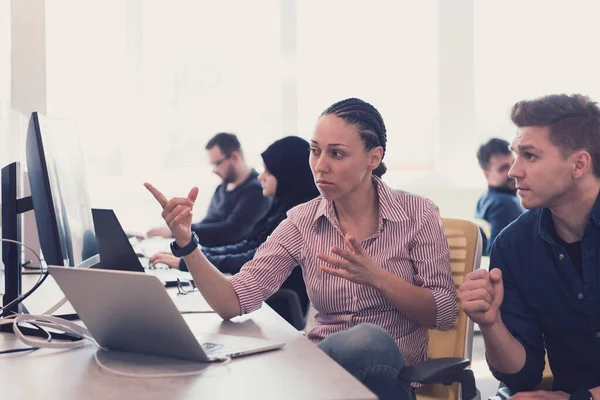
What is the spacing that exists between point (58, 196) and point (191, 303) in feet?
1.75

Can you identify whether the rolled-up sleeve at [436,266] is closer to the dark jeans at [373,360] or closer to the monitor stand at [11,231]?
the dark jeans at [373,360]

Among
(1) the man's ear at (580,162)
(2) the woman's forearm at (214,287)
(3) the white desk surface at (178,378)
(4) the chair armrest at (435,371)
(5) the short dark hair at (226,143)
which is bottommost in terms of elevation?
(4) the chair armrest at (435,371)

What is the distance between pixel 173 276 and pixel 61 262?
981 mm

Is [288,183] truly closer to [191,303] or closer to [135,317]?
[191,303]

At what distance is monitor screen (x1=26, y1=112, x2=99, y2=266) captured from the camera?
1.36 meters

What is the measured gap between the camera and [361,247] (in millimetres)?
1726

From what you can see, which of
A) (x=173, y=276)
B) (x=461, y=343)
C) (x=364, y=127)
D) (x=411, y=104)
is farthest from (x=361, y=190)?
(x=411, y=104)

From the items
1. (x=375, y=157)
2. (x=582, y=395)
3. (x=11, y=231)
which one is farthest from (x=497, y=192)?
(x=11, y=231)

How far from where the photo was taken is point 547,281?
67.9 inches

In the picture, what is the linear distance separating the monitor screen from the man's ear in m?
1.12

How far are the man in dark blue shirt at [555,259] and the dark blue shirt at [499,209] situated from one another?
2.38 m

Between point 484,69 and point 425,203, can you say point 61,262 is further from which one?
point 484,69

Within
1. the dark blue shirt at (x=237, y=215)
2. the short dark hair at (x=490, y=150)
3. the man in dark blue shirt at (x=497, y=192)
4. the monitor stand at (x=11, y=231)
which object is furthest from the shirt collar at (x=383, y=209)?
the short dark hair at (x=490, y=150)

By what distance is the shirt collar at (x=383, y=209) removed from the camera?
75.9 inches
